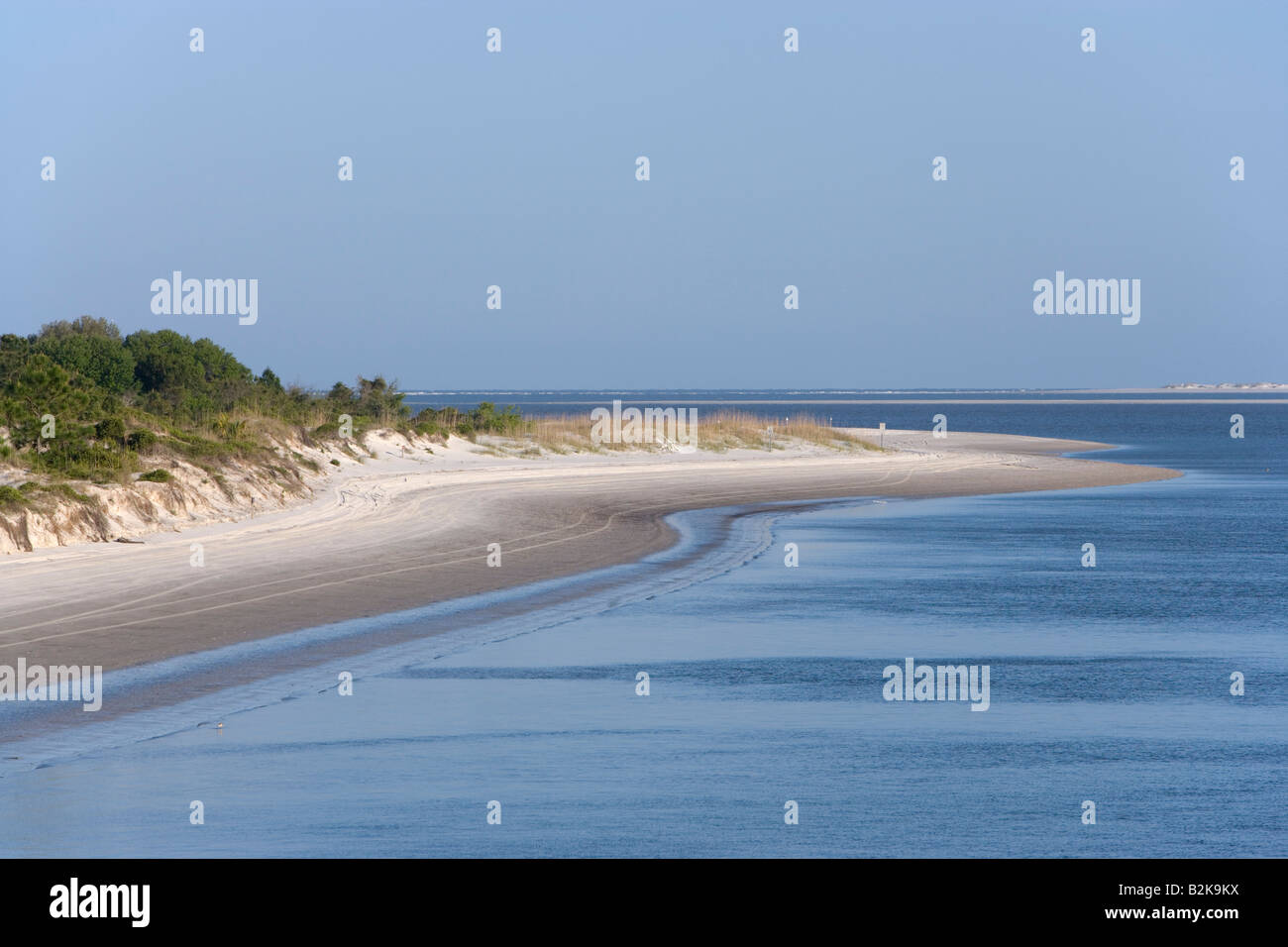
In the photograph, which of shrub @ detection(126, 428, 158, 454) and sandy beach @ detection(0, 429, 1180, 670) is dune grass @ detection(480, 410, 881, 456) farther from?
shrub @ detection(126, 428, 158, 454)

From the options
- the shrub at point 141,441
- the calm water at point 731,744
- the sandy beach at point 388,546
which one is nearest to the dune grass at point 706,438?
the sandy beach at point 388,546

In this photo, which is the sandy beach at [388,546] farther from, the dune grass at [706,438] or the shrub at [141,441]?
the shrub at [141,441]

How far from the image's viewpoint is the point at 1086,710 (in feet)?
44.5

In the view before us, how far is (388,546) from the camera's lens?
25.9 m

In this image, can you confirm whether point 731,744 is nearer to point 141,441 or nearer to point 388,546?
point 388,546

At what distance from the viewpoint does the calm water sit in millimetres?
9516

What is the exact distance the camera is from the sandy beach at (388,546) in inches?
675

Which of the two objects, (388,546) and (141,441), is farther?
(141,441)

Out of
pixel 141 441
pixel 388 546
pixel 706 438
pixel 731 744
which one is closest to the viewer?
pixel 731 744

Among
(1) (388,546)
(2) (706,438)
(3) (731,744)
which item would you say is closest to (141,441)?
(1) (388,546)

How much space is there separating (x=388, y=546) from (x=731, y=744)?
14775 mm

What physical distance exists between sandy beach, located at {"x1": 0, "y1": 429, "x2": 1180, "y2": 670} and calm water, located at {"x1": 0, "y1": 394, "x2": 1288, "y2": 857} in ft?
8.43
